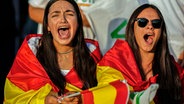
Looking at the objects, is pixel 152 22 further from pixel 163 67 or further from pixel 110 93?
pixel 110 93

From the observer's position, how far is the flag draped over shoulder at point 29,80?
12.8ft

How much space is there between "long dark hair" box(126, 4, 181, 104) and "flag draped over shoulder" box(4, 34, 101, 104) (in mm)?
→ 460

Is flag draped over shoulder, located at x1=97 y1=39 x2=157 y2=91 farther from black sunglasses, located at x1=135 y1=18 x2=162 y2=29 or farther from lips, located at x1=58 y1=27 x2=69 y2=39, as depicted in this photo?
lips, located at x1=58 y1=27 x2=69 y2=39

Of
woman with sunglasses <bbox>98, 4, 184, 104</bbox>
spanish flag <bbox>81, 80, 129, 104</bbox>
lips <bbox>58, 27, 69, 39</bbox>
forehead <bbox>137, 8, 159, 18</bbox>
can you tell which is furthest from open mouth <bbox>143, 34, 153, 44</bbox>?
lips <bbox>58, 27, 69, 39</bbox>

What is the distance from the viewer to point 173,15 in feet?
15.9

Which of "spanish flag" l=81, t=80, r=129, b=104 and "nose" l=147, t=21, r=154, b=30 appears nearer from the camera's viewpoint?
"spanish flag" l=81, t=80, r=129, b=104

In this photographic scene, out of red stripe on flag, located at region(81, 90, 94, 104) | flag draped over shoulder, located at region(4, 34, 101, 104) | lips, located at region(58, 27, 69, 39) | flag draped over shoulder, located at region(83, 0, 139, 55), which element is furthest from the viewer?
flag draped over shoulder, located at region(83, 0, 139, 55)

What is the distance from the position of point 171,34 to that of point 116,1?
1.77 ft

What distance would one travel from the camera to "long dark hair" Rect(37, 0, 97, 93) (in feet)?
13.3

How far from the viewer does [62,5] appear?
405cm

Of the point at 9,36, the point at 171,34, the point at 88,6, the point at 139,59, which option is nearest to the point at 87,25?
the point at 88,6

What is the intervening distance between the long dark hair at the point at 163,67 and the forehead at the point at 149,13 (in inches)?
0.8

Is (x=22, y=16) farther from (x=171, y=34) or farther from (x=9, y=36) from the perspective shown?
(x=171, y=34)

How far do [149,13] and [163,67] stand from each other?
40 centimetres
